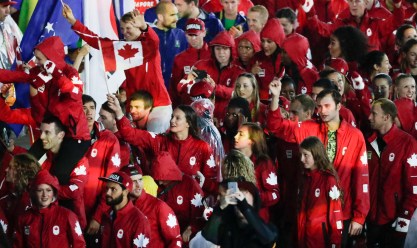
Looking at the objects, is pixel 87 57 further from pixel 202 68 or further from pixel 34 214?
pixel 34 214

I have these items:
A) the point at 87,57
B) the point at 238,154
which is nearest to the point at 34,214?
the point at 238,154

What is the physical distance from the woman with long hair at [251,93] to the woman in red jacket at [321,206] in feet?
5.29

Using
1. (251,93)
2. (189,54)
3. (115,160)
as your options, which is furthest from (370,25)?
(115,160)

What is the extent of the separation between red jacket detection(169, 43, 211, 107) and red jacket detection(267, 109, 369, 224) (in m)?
2.77

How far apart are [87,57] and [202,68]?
1660 mm

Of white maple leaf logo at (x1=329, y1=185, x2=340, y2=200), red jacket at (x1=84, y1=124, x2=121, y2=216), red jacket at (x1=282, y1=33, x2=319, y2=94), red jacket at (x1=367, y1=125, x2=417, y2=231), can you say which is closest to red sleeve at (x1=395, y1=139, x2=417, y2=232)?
red jacket at (x1=367, y1=125, x2=417, y2=231)

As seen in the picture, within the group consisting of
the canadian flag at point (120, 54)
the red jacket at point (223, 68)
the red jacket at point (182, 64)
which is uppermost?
the canadian flag at point (120, 54)

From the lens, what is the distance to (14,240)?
12.5 m

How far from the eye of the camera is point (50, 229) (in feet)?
40.4

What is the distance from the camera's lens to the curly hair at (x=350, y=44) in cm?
1675

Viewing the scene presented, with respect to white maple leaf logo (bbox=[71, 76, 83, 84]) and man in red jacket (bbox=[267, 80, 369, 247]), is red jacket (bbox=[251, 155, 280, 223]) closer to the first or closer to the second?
man in red jacket (bbox=[267, 80, 369, 247])

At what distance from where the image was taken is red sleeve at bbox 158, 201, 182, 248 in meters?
12.3

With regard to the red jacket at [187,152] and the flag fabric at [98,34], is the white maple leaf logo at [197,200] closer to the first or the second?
the red jacket at [187,152]

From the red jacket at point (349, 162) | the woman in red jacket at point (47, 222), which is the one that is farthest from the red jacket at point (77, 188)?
the red jacket at point (349, 162)
